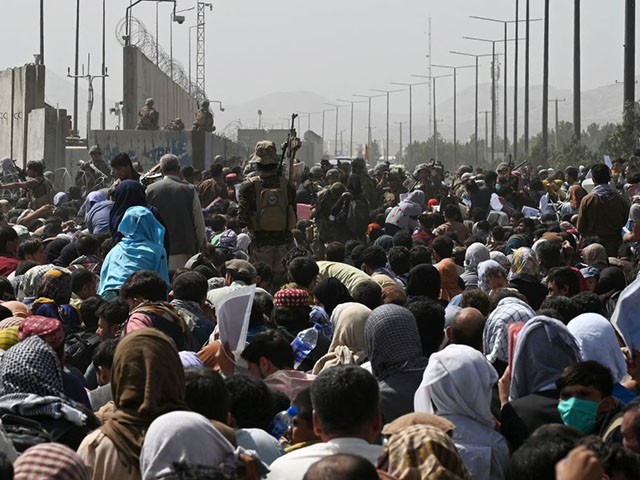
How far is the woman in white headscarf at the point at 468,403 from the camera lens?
6.12m

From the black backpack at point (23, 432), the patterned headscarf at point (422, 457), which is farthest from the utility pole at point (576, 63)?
the patterned headscarf at point (422, 457)

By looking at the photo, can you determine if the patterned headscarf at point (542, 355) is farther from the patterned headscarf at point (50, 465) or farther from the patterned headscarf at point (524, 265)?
the patterned headscarf at point (524, 265)

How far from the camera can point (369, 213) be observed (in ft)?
59.0

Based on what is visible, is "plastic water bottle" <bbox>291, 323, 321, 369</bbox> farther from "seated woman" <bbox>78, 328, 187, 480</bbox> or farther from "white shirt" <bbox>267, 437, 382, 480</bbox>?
"white shirt" <bbox>267, 437, 382, 480</bbox>

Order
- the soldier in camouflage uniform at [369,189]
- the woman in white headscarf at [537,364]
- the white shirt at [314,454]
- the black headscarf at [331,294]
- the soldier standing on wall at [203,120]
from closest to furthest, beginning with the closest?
1. the white shirt at [314,454]
2. the woman in white headscarf at [537,364]
3. the black headscarf at [331,294]
4. the soldier in camouflage uniform at [369,189]
5. the soldier standing on wall at [203,120]

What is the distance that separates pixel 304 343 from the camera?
27.9ft

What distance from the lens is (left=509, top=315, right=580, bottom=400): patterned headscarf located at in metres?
6.76

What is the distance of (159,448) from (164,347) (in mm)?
725

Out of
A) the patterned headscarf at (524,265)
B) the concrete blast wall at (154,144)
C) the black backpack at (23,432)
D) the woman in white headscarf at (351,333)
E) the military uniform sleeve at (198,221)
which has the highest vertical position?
the concrete blast wall at (154,144)

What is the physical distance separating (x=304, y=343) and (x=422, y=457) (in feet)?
11.2

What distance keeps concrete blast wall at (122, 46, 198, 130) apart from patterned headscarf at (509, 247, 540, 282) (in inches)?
974

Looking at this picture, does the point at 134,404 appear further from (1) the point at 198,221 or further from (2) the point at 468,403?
(1) the point at 198,221

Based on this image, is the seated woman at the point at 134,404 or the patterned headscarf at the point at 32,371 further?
the patterned headscarf at the point at 32,371

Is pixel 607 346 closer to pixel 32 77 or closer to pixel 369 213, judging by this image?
pixel 369 213
